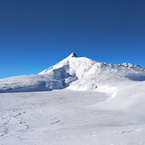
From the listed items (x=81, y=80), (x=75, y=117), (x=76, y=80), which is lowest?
(x=75, y=117)

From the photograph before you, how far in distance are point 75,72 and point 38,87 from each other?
58.4ft

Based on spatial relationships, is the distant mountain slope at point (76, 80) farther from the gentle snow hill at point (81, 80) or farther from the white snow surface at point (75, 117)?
the white snow surface at point (75, 117)

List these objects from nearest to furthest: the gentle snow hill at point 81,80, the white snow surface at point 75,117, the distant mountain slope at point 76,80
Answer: the white snow surface at point 75,117, the gentle snow hill at point 81,80, the distant mountain slope at point 76,80

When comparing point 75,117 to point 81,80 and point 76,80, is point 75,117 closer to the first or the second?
point 81,80

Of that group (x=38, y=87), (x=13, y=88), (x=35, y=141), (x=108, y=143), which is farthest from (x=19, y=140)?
(x=38, y=87)

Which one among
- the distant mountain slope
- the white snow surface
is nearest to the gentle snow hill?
the distant mountain slope

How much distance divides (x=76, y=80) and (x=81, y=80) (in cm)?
482

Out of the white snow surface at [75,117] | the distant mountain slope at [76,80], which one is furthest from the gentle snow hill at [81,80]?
the white snow surface at [75,117]

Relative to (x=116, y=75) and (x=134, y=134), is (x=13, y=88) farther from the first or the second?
(x=134, y=134)

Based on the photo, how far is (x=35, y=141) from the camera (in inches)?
224

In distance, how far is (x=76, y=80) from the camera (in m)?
44.5

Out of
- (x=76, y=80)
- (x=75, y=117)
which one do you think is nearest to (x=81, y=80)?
(x=76, y=80)

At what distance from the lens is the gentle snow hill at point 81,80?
99.1 feet

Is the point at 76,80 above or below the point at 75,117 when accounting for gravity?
above
